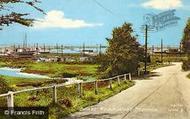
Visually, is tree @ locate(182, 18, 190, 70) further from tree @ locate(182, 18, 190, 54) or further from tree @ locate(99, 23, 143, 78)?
tree @ locate(99, 23, 143, 78)

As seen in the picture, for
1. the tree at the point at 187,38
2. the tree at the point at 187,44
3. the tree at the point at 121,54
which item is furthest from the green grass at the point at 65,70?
the tree at the point at 187,38

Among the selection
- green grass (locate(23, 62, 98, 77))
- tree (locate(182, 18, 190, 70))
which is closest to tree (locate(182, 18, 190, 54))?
tree (locate(182, 18, 190, 70))

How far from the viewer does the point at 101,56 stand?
64.3m

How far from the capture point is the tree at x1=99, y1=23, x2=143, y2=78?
63.2 m

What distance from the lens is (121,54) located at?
6378 centimetres

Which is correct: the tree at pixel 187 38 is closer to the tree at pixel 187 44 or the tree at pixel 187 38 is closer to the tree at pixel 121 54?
the tree at pixel 187 44

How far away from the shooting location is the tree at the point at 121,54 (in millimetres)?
63219

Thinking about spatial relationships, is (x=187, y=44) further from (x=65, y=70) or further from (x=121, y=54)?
(x=121, y=54)

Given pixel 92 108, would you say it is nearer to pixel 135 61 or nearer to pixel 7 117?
pixel 7 117

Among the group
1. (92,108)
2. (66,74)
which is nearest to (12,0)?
(92,108)

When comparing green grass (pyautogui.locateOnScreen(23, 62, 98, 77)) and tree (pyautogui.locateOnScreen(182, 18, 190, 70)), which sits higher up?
tree (pyautogui.locateOnScreen(182, 18, 190, 70))

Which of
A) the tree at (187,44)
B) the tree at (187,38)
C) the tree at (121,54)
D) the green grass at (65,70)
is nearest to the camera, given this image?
the tree at (121,54)

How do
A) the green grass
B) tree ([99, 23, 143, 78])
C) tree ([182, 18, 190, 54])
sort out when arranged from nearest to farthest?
tree ([99, 23, 143, 78]), the green grass, tree ([182, 18, 190, 54])

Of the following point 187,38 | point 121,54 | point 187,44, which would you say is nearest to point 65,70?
point 187,44
